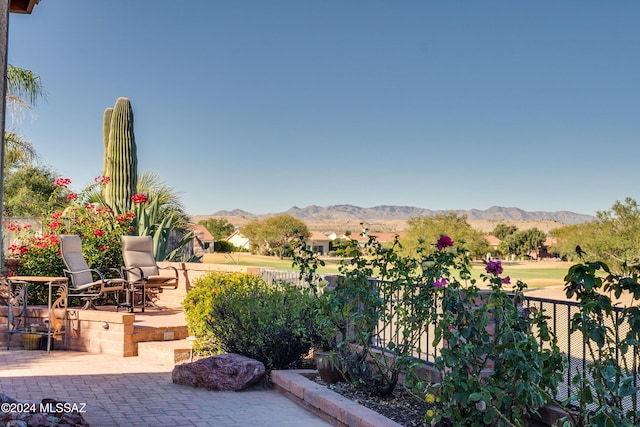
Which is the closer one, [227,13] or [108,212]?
[108,212]

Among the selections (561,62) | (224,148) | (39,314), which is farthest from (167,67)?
(561,62)

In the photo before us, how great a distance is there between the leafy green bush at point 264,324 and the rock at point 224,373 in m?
0.32

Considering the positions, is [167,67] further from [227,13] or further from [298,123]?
[298,123]

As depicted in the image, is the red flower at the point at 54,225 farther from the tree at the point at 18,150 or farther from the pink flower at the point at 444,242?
the tree at the point at 18,150

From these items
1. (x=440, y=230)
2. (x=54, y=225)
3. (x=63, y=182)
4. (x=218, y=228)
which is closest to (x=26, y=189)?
(x=63, y=182)

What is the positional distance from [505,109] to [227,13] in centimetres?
6407

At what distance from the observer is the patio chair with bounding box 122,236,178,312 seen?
10.5 metres

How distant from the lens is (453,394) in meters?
3.91

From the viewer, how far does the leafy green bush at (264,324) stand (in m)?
6.64

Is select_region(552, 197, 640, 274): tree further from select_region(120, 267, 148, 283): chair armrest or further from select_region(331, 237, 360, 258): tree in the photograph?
select_region(331, 237, 360, 258): tree

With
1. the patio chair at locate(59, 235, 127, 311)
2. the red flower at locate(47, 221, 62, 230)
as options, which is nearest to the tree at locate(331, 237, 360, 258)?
the patio chair at locate(59, 235, 127, 311)

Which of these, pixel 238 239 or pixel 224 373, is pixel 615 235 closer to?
pixel 224 373

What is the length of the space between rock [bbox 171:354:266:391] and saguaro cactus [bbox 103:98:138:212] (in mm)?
10626

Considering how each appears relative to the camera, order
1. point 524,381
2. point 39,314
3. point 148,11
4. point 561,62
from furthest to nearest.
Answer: point 561,62 < point 148,11 < point 39,314 < point 524,381
